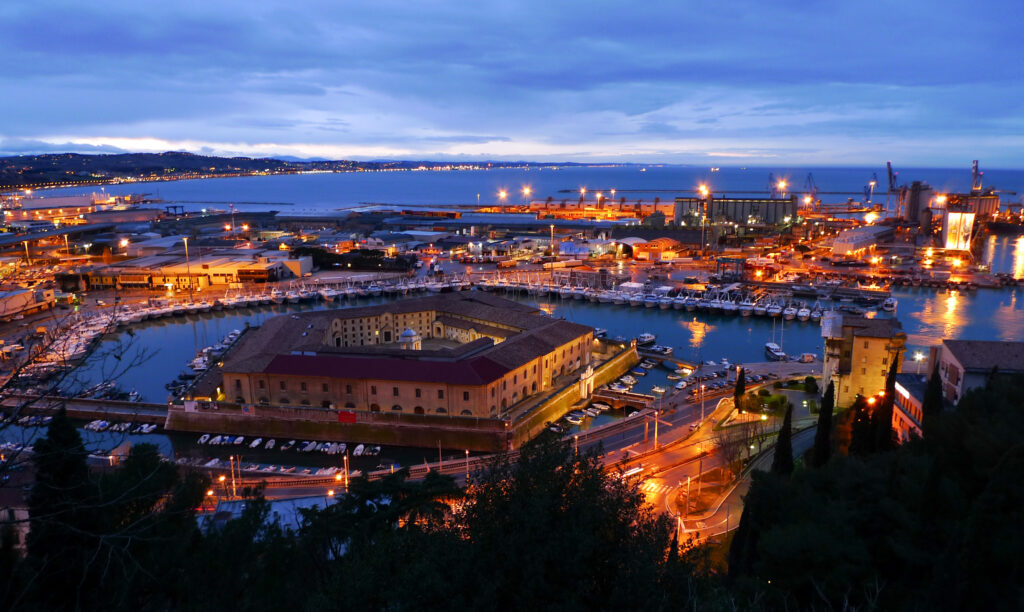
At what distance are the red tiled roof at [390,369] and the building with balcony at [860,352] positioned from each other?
525cm

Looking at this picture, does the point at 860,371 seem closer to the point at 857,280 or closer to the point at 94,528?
the point at 94,528

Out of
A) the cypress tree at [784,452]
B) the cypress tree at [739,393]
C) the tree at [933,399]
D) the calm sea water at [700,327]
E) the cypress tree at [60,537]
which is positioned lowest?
the calm sea water at [700,327]

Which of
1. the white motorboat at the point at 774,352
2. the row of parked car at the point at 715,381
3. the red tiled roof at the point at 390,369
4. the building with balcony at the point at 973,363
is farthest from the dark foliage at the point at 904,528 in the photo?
the white motorboat at the point at 774,352

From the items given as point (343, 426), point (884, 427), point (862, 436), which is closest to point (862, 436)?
point (862, 436)

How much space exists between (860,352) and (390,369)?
7.43 metres

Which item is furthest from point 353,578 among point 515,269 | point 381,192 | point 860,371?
point 381,192

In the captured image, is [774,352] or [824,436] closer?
[824,436]

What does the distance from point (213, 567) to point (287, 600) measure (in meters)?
0.67

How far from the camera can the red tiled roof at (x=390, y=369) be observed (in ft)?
35.5

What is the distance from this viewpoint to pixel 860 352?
9.96 meters

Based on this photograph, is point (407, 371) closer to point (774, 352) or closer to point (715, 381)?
point (715, 381)

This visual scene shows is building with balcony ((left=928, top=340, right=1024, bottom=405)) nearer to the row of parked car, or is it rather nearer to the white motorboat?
the row of parked car

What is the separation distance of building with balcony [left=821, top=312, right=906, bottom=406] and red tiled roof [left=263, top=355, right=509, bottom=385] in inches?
207

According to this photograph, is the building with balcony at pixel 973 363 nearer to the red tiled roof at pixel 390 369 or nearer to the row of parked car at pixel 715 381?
the row of parked car at pixel 715 381
